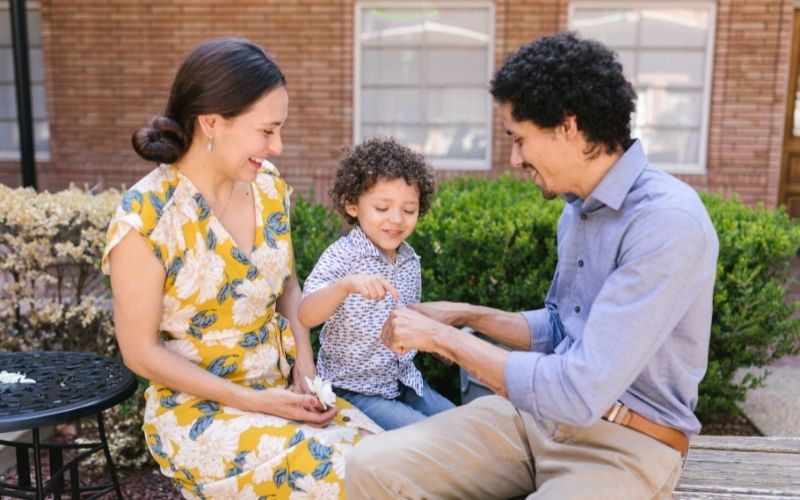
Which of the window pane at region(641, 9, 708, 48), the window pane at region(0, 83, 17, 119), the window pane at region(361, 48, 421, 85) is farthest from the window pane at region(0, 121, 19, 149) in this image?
the window pane at region(641, 9, 708, 48)

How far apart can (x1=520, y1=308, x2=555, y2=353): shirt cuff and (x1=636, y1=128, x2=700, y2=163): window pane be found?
770cm

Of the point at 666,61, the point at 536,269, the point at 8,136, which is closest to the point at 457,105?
the point at 666,61

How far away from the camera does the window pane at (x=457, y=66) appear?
31.1 feet

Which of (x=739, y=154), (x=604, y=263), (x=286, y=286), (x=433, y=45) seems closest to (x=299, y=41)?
(x=433, y=45)

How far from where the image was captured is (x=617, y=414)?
75.9 inches

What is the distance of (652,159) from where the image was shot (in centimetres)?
968

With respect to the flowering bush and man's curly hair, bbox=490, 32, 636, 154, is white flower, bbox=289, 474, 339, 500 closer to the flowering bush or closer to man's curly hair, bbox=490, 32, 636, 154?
man's curly hair, bbox=490, 32, 636, 154

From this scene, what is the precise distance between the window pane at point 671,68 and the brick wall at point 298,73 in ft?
1.08

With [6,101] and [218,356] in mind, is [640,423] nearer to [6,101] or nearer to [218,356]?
[218,356]

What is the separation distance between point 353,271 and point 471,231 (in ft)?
3.88

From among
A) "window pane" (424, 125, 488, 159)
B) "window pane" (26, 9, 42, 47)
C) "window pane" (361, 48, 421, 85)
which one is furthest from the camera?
"window pane" (26, 9, 42, 47)

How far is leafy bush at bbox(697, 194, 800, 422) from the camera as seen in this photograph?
367 centimetres

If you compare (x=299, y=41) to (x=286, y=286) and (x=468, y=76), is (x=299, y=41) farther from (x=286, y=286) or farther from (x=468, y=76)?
(x=286, y=286)

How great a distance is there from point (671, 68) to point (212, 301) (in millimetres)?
8540
